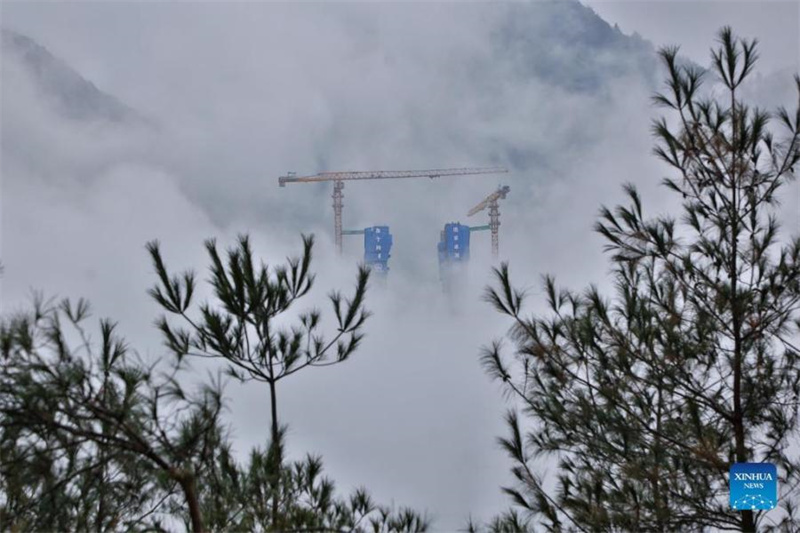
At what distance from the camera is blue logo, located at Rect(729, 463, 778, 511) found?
132 inches

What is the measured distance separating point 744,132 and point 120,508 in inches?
98.7

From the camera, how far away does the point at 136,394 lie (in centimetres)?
158

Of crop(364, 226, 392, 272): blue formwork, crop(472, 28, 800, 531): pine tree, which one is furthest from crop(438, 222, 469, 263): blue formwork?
crop(472, 28, 800, 531): pine tree

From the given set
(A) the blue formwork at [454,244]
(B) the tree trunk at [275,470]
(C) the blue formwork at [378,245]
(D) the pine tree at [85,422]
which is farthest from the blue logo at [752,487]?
(A) the blue formwork at [454,244]

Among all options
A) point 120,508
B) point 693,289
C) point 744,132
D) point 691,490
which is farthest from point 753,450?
point 120,508

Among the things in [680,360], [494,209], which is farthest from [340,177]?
[680,360]

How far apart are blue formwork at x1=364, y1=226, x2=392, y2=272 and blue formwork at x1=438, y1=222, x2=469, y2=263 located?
5.50 feet

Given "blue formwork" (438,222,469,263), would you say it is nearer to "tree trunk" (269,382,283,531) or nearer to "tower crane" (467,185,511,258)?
"tower crane" (467,185,511,258)

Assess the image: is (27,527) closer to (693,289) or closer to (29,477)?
(29,477)

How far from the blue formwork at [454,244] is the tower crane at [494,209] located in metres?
2.64

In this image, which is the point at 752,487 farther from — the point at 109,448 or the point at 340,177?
the point at 340,177

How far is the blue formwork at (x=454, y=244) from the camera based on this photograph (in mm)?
22656

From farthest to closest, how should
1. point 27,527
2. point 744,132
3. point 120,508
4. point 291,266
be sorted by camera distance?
point 744,132 → point 291,266 → point 120,508 → point 27,527

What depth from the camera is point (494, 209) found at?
27000mm
